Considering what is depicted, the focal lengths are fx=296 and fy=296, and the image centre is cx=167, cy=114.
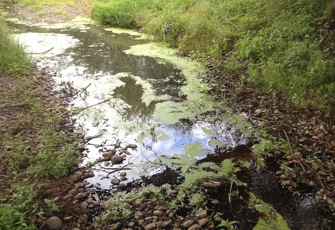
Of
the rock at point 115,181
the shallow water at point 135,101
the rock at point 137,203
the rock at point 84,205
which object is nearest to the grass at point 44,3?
the shallow water at point 135,101

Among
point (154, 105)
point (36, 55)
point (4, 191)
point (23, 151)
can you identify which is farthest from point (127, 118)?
point (36, 55)

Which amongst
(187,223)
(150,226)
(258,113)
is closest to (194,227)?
(187,223)

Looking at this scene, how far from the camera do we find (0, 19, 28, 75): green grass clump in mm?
A: 5234

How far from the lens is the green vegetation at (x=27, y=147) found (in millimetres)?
2441

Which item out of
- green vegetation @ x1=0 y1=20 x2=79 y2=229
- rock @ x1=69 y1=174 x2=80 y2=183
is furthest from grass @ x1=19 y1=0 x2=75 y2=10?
rock @ x1=69 y1=174 x2=80 y2=183

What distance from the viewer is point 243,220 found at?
2576 mm

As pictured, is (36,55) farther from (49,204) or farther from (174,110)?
(49,204)

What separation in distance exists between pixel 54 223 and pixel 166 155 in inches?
57.0

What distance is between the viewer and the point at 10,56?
5461 mm

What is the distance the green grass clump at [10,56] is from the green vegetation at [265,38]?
3215 mm

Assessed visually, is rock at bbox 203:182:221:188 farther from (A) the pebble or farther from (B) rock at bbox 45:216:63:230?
(B) rock at bbox 45:216:63:230

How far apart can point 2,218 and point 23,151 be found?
1.04m

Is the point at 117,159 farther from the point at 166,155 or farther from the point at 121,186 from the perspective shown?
the point at 166,155

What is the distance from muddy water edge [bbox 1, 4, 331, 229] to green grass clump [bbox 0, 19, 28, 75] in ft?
1.46
